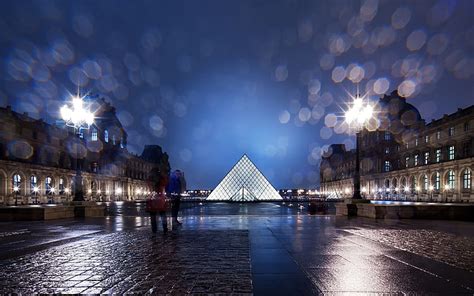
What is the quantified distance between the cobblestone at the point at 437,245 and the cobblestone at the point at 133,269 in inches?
131

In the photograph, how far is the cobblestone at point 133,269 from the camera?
14.3 feet

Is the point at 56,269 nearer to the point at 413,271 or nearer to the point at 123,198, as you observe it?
the point at 413,271

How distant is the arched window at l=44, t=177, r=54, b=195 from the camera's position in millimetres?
52169

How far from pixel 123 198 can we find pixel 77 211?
7103 centimetres

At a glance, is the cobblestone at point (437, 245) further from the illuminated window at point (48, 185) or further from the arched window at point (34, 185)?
the illuminated window at point (48, 185)

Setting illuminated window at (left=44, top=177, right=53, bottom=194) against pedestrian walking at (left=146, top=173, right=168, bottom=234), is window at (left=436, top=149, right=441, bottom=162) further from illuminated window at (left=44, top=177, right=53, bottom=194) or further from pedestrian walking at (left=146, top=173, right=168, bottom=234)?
illuminated window at (left=44, top=177, right=53, bottom=194)

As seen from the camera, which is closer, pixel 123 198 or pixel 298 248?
pixel 298 248

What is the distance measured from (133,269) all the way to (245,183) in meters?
73.3

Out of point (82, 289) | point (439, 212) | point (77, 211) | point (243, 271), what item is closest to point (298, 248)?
point (243, 271)

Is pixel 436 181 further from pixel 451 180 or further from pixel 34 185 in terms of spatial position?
pixel 34 185

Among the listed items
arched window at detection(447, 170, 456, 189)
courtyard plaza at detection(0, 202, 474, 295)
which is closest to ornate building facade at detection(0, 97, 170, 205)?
courtyard plaza at detection(0, 202, 474, 295)

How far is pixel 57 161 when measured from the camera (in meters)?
57.4

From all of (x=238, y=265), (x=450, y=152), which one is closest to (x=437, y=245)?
(x=238, y=265)

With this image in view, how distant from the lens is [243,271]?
514 centimetres
